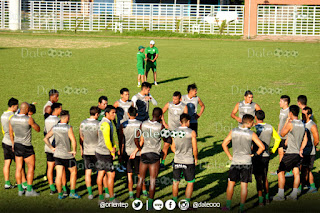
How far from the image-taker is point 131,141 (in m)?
10.7

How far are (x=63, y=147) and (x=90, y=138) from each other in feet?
2.08

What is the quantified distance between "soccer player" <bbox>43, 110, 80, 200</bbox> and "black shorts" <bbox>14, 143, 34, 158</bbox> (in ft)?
2.08

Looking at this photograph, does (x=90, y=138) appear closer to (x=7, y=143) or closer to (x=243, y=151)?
(x=7, y=143)

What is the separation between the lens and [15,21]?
4881cm

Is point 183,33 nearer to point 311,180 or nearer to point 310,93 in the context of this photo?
point 310,93

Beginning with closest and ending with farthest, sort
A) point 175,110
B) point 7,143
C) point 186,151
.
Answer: point 186,151 < point 7,143 < point 175,110

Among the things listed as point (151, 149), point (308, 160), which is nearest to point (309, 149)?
point (308, 160)

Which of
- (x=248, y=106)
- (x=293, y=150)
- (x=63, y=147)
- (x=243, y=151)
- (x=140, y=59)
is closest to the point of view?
(x=243, y=151)

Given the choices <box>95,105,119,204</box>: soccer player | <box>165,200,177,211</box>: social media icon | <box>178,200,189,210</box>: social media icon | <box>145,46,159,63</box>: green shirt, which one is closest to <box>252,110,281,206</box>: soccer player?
<box>178,200,189,210</box>: social media icon

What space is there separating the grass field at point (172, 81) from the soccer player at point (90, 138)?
0.79 metres

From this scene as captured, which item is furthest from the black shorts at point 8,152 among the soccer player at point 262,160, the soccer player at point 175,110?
the soccer player at point 262,160

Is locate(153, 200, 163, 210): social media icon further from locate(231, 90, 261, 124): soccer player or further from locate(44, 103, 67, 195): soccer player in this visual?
locate(231, 90, 261, 124): soccer player

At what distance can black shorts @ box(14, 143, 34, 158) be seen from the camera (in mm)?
10680

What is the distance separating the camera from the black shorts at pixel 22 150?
10680mm
